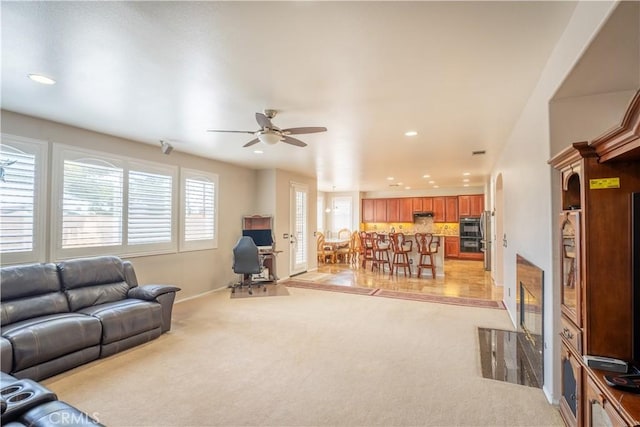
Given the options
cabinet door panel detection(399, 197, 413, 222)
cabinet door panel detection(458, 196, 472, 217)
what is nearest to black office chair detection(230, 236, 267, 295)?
cabinet door panel detection(399, 197, 413, 222)

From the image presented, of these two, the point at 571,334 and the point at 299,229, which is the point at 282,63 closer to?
the point at 571,334

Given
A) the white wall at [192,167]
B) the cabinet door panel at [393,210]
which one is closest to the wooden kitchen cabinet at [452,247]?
the cabinet door panel at [393,210]

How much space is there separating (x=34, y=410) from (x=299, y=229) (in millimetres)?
6184

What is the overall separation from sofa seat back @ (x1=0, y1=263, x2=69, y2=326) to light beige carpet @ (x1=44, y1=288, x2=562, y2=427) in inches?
28.3

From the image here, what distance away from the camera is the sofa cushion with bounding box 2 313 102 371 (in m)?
2.46

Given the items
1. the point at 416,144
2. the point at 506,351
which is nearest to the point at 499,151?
the point at 416,144

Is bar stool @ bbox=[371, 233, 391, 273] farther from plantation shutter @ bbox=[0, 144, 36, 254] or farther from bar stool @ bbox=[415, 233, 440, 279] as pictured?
plantation shutter @ bbox=[0, 144, 36, 254]

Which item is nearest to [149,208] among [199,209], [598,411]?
[199,209]

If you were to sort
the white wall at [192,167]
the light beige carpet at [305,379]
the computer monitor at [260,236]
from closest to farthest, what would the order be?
the light beige carpet at [305,379]
the white wall at [192,167]
the computer monitor at [260,236]

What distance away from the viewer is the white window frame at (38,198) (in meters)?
3.38

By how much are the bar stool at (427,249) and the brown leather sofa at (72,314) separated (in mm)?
5422

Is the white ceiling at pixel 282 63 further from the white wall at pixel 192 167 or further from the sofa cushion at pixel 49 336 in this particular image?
the sofa cushion at pixel 49 336

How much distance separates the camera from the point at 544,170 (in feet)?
7.81

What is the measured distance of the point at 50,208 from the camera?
3598 millimetres
